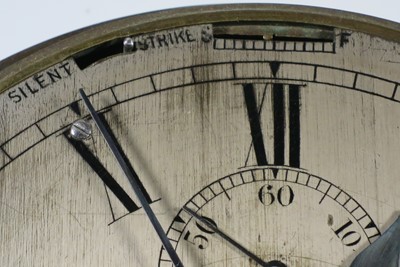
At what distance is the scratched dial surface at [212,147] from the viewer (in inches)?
65.4

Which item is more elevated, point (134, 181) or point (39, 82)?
point (39, 82)

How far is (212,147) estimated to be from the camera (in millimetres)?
1723

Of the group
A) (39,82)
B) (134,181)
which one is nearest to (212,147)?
(134,181)

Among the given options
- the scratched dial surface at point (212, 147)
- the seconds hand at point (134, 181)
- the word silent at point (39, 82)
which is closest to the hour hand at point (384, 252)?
the scratched dial surface at point (212, 147)

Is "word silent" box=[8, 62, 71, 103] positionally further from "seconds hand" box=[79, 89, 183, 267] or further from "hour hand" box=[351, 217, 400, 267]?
"hour hand" box=[351, 217, 400, 267]

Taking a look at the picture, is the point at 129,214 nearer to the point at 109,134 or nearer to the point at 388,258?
the point at 109,134

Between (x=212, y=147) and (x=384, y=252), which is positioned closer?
(x=384, y=252)

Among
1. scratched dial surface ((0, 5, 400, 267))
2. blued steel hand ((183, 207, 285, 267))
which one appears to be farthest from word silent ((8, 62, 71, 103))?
blued steel hand ((183, 207, 285, 267))

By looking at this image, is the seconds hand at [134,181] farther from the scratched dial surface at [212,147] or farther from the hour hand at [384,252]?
the hour hand at [384,252]

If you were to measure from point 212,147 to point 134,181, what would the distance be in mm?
104

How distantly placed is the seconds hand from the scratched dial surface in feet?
0.04

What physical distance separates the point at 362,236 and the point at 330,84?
0.18 meters

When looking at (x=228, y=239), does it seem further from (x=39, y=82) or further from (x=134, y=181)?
(x=39, y=82)

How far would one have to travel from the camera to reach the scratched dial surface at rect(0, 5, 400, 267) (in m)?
1.66
